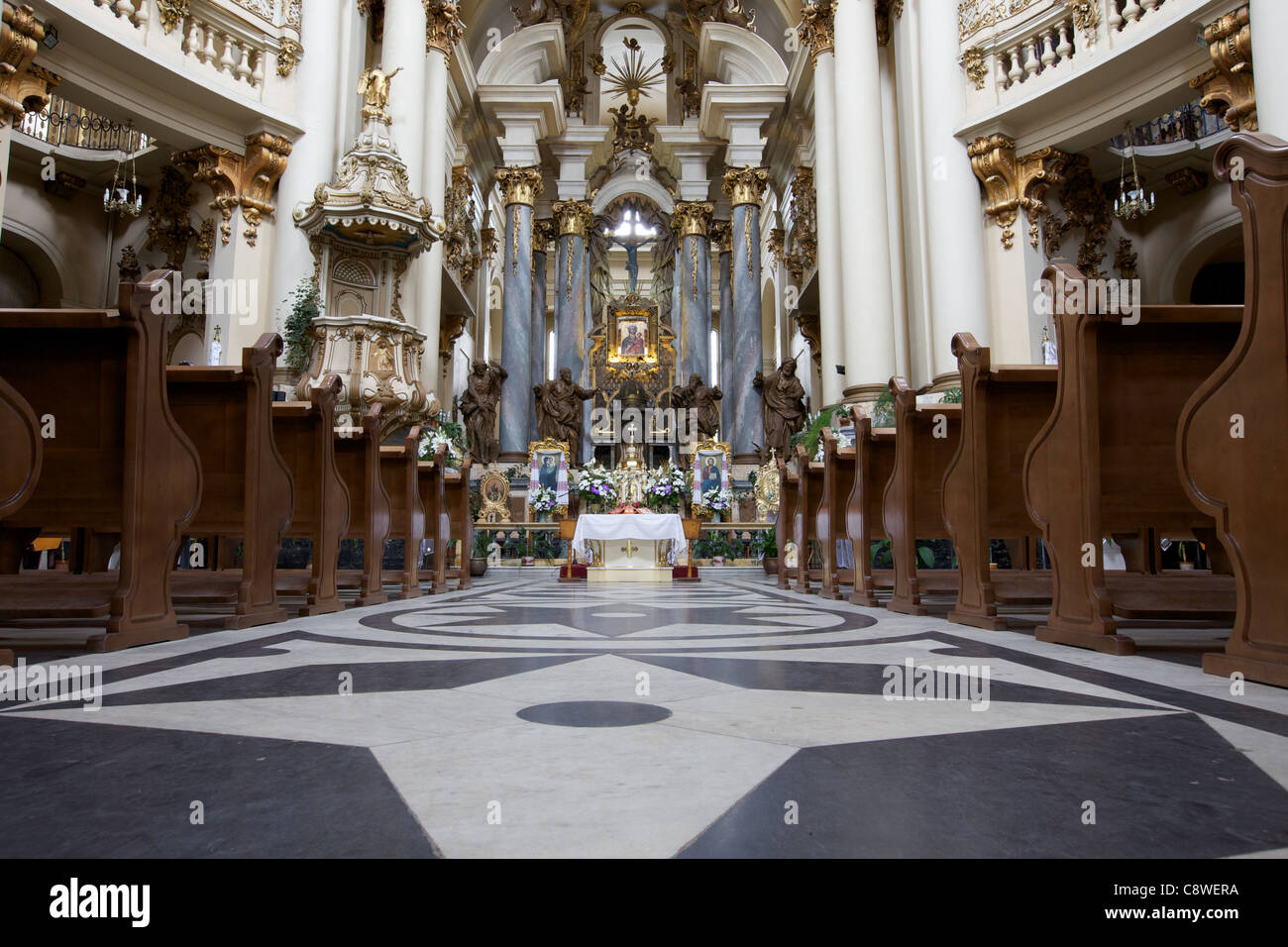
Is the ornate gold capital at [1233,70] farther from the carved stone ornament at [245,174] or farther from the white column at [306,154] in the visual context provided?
the carved stone ornament at [245,174]

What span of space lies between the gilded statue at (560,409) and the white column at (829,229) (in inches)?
235

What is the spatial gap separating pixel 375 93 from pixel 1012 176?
7231 millimetres

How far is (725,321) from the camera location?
687 inches

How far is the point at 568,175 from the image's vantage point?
18.0 metres

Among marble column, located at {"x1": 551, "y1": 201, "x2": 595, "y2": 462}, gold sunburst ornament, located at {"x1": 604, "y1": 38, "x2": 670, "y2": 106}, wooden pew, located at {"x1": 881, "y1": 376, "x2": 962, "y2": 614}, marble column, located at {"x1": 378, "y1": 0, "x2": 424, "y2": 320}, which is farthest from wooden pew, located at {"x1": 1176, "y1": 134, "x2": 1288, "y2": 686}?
gold sunburst ornament, located at {"x1": 604, "y1": 38, "x2": 670, "y2": 106}

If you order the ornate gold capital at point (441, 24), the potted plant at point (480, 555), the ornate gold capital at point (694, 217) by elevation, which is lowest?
the potted plant at point (480, 555)

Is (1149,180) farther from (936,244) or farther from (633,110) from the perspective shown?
(633,110)

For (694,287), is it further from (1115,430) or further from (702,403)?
(1115,430)

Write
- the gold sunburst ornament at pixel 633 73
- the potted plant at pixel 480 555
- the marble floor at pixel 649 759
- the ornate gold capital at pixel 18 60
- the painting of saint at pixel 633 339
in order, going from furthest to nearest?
the gold sunburst ornament at pixel 633 73, the painting of saint at pixel 633 339, the potted plant at pixel 480 555, the ornate gold capital at pixel 18 60, the marble floor at pixel 649 759

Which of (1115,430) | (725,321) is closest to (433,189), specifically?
(725,321)

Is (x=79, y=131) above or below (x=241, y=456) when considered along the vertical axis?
above

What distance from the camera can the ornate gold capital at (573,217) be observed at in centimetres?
1738

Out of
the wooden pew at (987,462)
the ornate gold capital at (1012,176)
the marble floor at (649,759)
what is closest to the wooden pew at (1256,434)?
the marble floor at (649,759)
